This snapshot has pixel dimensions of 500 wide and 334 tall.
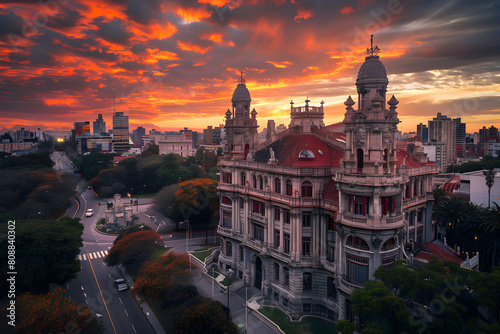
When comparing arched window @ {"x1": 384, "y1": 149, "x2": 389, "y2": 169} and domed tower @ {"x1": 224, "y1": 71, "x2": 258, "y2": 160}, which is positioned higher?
domed tower @ {"x1": 224, "y1": 71, "x2": 258, "y2": 160}

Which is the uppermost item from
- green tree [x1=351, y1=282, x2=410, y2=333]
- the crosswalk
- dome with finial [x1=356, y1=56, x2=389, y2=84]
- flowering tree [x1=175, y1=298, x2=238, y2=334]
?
dome with finial [x1=356, y1=56, x2=389, y2=84]

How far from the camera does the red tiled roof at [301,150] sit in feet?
164

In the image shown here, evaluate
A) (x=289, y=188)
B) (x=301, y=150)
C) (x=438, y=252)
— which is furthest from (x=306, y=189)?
(x=438, y=252)

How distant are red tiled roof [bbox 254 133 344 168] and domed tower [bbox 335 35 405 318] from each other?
7279 mm

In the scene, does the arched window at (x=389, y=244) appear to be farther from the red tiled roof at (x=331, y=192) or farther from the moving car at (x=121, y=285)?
the moving car at (x=121, y=285)

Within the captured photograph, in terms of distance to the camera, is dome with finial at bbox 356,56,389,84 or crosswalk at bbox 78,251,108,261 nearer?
dome with finial at bbox 356,56,389,84

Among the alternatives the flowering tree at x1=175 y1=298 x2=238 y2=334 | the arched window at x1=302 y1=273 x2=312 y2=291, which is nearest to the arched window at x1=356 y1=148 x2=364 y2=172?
the arched window at x1=302 y1=273 x2=312 y2=291

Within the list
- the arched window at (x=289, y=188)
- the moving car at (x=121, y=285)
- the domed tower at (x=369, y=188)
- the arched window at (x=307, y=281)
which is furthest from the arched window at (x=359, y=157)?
the moving car at (x=121, y=285)

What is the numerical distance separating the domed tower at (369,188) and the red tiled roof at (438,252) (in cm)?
1294

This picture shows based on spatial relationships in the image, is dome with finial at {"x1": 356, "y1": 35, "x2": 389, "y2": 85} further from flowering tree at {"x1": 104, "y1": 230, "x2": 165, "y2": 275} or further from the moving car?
the moving car

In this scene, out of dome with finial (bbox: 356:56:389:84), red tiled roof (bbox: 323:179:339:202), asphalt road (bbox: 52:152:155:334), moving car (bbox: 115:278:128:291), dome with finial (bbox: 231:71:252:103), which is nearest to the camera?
dome with finial (bbox: 356:56:389:84)

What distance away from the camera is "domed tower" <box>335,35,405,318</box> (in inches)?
1581

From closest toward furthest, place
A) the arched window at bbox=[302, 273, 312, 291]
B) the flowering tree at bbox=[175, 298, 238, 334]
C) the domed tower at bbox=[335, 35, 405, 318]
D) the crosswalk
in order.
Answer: the flowering tree at bbox=[175, 298, 238, 334] → the domed tower at bbox=[335, 35, 405, 318] → the arched window at bbox=[302, 273, 312, 291] → the crosswalk

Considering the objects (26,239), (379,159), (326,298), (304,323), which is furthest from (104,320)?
(379,159)
